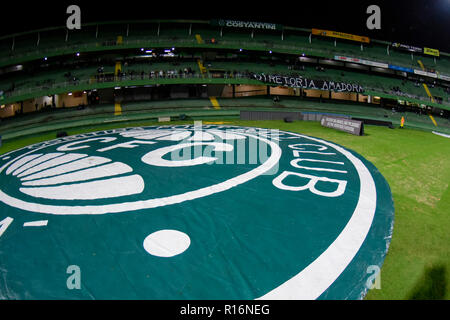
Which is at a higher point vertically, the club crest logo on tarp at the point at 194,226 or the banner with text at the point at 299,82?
the banner with text at the point at 299,82

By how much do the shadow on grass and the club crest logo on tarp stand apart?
2.66 feet

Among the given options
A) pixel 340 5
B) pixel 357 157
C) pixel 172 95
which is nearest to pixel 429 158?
pixel 357 157

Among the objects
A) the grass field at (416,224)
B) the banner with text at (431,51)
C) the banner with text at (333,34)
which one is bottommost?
the grass field at (416,224)

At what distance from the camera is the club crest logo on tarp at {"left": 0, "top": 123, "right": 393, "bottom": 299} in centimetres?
468

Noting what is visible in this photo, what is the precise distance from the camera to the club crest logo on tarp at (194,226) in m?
4.68

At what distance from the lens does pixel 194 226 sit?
6.57 metres

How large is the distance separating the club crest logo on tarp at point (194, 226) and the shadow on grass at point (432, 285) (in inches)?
31.9

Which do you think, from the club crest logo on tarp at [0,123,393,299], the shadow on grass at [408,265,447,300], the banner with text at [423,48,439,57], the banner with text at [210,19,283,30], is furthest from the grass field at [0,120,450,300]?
the banner with text at [423,48,439,57]

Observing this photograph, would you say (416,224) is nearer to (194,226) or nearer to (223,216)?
(223,216)

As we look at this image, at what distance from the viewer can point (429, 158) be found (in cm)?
1369

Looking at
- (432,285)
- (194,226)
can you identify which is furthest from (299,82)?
(432,285)

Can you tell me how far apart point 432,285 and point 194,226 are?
5.36 m

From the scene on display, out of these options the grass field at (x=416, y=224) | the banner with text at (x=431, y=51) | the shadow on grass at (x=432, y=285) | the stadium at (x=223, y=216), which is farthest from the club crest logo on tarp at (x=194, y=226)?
the banner with text at (x=431, y=51)

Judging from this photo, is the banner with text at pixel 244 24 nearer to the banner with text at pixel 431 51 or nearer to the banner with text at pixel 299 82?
the banner with text at pixel 299 82
